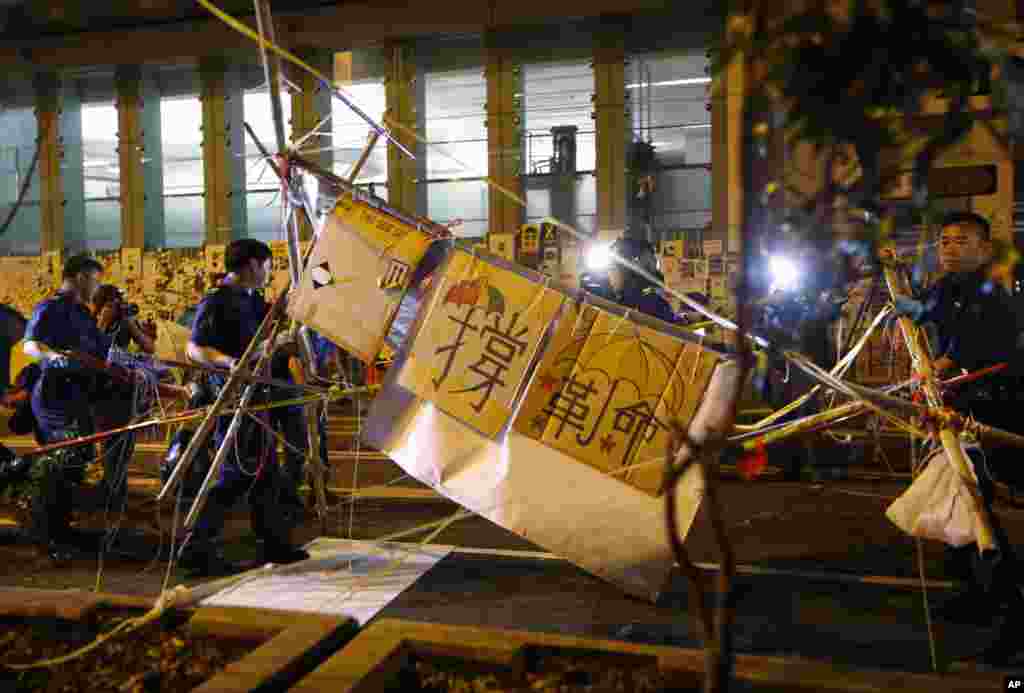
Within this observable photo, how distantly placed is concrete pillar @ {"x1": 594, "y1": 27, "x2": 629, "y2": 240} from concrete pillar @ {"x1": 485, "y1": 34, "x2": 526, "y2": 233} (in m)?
1.67

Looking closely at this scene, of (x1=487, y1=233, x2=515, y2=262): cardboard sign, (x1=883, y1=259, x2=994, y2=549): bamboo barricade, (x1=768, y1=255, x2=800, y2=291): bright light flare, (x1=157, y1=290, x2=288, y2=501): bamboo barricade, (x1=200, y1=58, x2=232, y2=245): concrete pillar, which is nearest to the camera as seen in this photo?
(x1=768, y1=255, x2=800, y2=291): bright light flare

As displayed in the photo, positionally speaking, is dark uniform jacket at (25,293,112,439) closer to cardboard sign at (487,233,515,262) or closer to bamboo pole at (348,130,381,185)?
bamboo pole at (348,130,381,185)

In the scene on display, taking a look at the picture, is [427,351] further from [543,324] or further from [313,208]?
[313,208]

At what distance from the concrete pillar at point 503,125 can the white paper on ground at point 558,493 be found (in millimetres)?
12974

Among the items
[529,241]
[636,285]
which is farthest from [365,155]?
[529,241]

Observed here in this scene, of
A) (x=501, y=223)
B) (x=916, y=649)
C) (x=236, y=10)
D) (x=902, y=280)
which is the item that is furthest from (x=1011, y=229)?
(x=236, y=10)

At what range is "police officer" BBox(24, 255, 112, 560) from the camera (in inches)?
248

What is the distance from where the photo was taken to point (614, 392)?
14.6 ft

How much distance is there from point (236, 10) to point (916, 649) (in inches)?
743

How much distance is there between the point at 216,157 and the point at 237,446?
593 inches

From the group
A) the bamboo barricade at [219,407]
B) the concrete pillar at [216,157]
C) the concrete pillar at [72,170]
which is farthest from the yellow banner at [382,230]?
the concrete pillar at [72,170]

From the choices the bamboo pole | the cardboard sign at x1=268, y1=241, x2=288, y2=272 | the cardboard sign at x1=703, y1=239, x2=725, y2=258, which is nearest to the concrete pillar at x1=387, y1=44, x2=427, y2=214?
the cardboard sign at x1=268, y1=241, x2=288, y2=272

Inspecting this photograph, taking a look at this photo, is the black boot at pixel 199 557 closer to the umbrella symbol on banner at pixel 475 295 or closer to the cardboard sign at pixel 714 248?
the umbrella symbol on banner at pixel 475 295

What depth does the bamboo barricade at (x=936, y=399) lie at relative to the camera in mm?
3777
